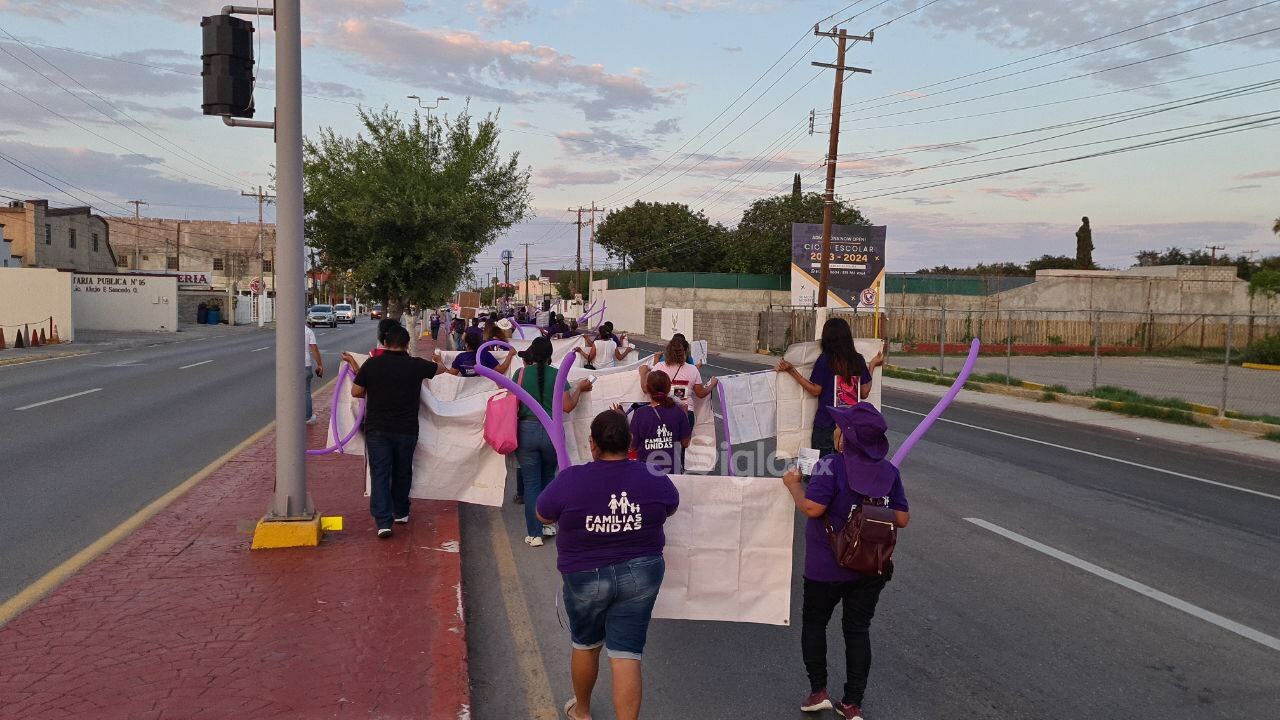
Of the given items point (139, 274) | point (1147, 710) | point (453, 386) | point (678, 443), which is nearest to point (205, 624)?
point (453, 386)

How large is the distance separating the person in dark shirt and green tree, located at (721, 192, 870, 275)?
65.8 m

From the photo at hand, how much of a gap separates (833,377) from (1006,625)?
9.41 ft

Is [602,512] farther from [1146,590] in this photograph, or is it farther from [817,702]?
[1146,590]

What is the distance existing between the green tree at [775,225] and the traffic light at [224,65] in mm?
66361

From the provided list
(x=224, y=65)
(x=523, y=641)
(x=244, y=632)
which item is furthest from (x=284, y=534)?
(x=224, y=65)

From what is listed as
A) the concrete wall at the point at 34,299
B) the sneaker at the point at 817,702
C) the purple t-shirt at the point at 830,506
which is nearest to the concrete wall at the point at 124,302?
the concrete wall at the point at 34,299

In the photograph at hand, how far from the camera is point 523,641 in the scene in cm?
545

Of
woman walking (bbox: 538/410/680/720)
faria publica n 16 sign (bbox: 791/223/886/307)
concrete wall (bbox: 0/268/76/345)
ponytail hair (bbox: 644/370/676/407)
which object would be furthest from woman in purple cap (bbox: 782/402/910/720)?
concrete wall (bbox: 0/268/76/345)

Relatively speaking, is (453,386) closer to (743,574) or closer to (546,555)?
(546,555)

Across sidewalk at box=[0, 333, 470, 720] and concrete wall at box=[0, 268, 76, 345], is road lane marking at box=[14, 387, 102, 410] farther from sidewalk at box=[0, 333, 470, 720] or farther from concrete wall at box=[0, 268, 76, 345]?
concrete wall at box=[0, 268, 76, 345]

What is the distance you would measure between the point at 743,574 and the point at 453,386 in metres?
3.63

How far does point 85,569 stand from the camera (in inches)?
246

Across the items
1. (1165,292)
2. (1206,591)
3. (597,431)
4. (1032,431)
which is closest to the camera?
(597,431)

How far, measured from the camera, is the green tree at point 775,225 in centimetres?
7181
